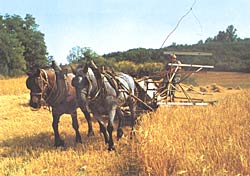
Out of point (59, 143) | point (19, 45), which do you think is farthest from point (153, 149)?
point (19, 45)

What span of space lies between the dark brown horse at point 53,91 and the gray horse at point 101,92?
293 millimetres

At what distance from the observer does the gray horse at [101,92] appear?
7.14 m

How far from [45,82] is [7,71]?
44.7 metres

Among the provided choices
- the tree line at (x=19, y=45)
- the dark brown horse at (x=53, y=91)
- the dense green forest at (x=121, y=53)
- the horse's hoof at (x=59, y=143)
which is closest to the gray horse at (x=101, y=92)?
the dark brown horse at (x=53, y=91)

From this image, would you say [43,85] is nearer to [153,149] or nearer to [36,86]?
[36,86]

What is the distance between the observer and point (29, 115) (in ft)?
42.9

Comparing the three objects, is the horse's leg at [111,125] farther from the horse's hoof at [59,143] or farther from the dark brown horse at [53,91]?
the horse's hoof at [59,143]

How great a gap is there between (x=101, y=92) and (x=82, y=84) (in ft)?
1.78

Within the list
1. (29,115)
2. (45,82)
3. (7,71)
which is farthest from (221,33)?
(45,82)

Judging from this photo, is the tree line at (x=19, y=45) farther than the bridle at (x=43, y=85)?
Yes

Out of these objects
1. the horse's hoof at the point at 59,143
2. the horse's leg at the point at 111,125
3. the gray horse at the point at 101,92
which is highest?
the gray horse at the point at 101,92

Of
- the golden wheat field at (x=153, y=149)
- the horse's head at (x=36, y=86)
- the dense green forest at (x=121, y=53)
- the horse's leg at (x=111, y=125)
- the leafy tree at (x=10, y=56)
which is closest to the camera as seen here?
the golden wheat field at (x=153, y=149)

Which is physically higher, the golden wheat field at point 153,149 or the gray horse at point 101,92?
→ the gray horse at point 101,92

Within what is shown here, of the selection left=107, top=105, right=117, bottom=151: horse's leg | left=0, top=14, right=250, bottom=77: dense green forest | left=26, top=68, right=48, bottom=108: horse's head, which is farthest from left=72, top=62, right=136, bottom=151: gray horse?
left=0, top=14, right=250, bottom=77: dense green forest
